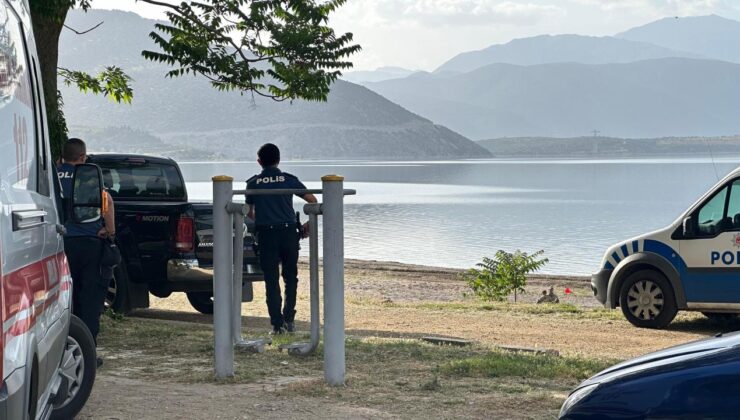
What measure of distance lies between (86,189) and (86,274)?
2.40m

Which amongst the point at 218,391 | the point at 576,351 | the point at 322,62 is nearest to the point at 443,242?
the point at 322,62

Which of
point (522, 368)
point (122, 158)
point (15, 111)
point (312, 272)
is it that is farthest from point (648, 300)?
point (15, 111)

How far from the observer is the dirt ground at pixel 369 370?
7.57m

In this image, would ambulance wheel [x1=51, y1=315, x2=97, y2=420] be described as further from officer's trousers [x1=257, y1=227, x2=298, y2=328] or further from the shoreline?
the shoreline

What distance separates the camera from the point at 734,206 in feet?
43.5

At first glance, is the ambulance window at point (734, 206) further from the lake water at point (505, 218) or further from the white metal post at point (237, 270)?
the lake water at point (505, 218)

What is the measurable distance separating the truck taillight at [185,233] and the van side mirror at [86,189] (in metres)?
6.34

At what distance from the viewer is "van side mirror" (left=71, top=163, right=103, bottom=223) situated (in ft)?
21.5

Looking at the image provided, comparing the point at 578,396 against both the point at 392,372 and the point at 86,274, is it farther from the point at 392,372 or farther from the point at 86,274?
the point at 86,274

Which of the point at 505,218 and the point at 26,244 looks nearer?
the point at 26,244

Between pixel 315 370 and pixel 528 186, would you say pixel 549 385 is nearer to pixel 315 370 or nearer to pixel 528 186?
pixel 315 370

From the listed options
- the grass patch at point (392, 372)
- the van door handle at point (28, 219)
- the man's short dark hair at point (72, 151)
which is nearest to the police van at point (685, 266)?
the grass patch at point (392, 372)

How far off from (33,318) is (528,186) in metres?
122

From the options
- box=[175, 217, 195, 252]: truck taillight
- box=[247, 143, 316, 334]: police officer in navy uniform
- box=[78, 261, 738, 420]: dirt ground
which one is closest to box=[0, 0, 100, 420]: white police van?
box=[78, 261, 738, 420]: dirt ground
